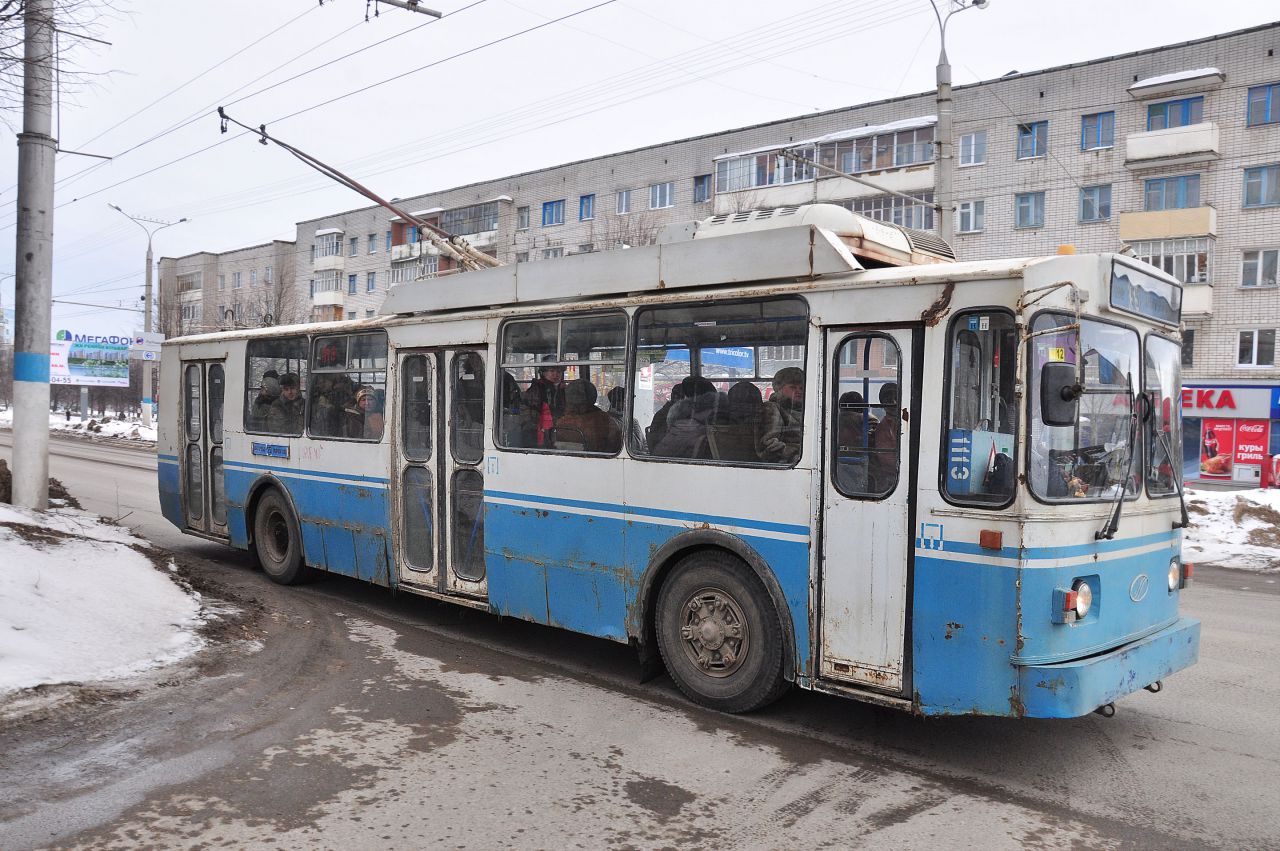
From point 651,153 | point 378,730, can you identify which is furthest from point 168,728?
point 651,153

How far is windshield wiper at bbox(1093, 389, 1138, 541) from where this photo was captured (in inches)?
200

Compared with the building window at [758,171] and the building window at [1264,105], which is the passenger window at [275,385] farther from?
the building window at [1264,105]

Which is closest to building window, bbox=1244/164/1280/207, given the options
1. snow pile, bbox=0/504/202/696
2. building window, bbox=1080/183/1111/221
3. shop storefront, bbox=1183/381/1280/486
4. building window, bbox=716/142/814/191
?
building window, bbox=1080/183/1111/221

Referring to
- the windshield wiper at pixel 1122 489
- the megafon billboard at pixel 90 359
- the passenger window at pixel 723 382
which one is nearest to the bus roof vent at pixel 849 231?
the passenger window at pixel 723 382

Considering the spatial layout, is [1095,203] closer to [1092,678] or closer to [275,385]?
[275,385]

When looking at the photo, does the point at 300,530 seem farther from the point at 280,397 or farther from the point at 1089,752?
the point at 1089,752

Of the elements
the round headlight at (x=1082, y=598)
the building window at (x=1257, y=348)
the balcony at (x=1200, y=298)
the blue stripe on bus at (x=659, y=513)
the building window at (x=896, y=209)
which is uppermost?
the building window at (x=896, y=209)

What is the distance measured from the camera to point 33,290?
1089 cm

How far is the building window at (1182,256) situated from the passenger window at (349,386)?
101 feet

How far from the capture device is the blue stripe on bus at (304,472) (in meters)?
8.69

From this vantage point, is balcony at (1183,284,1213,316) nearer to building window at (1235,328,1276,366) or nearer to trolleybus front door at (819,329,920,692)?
building window at (1235,328,1276,366)

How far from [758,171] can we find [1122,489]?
3662 cm

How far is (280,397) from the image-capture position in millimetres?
9922

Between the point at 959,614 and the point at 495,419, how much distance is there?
3908 millimetres
